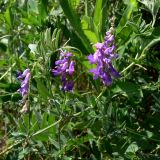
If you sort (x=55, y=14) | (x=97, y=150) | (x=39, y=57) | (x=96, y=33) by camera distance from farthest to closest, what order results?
(x=55, y=14)
(x=97, y=150)
(x=96, y=33)
(x=39, y=57)

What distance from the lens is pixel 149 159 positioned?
5.34 feet

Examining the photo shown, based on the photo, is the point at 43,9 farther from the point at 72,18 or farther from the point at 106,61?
the point at 106,61

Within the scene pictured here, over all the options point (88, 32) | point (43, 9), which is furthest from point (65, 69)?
point (43, 9)

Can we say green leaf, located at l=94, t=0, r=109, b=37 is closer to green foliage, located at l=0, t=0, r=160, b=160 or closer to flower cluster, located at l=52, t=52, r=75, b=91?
green foliage, located at l=0, t=0, r=160, b=160

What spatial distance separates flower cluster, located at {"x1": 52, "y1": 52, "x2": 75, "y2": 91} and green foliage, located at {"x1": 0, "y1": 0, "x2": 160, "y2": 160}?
0.10ft

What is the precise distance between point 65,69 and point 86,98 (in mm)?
183

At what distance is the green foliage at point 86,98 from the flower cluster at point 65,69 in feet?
0.10

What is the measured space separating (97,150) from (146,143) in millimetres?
173

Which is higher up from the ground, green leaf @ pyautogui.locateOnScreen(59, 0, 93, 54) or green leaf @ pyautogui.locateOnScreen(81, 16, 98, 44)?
green leaf @ pyautogui.locateOnScreen(59, 0, 93, 54)

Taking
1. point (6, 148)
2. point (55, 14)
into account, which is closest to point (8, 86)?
point (6, 148)

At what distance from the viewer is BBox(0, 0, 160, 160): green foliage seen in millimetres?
1498

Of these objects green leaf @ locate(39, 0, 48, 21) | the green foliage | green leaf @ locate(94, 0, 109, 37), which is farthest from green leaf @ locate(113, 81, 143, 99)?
green leaf @ locate(39, 0, 48, 21)

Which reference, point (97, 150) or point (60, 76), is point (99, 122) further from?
point (60, 76)

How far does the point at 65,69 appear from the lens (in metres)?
1.47
